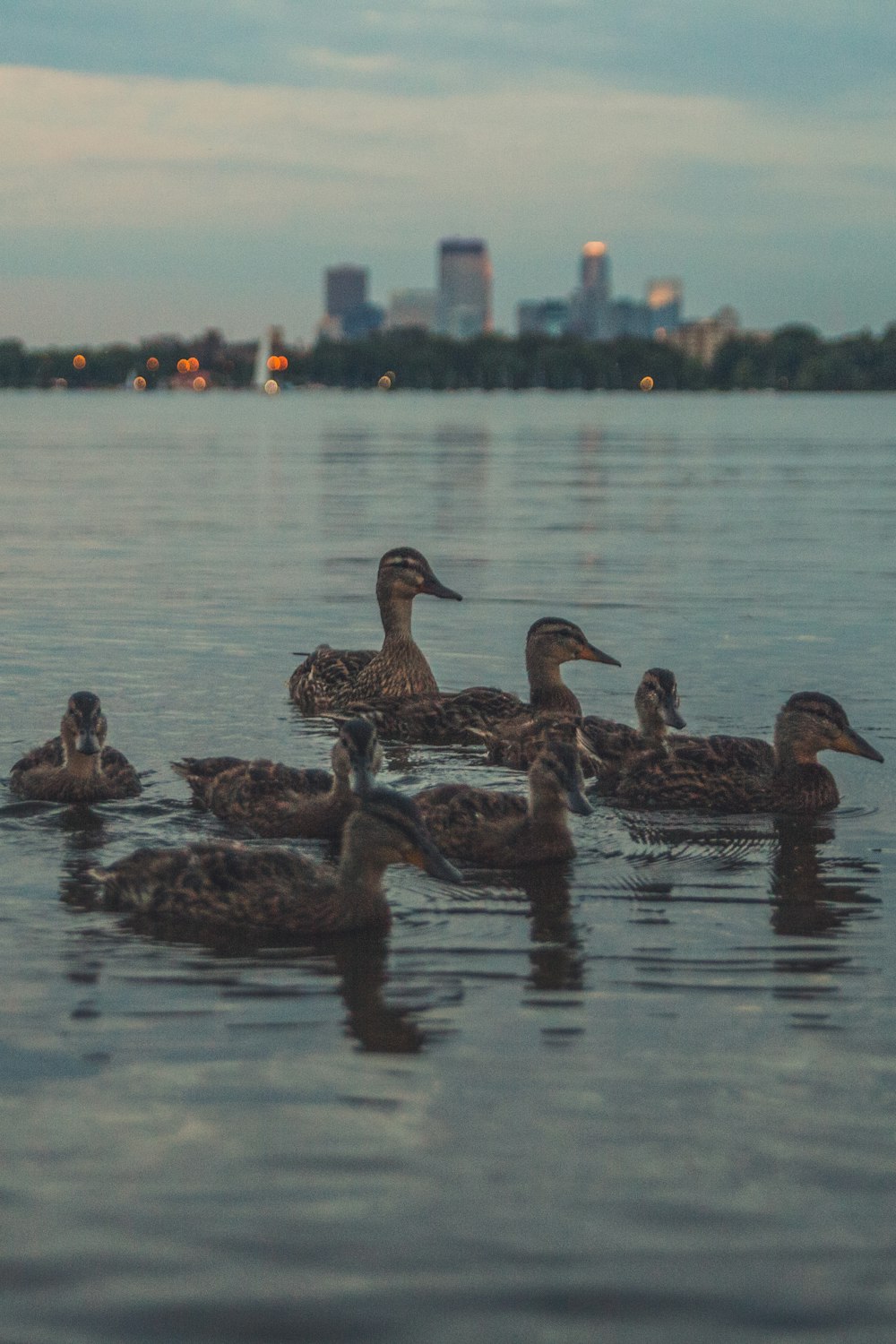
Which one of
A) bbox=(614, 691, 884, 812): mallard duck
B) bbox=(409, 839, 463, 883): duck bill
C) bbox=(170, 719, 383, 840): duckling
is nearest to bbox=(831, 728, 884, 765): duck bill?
bbox=(614, 691, 884, 812): mallard duck

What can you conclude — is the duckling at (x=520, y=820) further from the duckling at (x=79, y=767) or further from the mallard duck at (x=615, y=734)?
the duckling at (x=79, y=767)

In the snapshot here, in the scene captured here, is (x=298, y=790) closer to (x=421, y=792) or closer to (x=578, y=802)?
(x=421, y=792)

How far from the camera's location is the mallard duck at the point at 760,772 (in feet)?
37.0

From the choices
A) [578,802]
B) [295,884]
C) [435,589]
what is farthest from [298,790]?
[435,589]

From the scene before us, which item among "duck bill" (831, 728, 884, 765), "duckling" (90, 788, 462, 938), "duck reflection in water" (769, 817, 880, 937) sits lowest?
"duck reflection in water" (769, 817, 880, 937)

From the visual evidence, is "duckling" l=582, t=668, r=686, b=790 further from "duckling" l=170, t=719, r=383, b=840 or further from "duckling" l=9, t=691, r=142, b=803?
"duckling" l=9, t=691, r=142, b=803

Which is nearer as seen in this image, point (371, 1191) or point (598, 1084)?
point (371, 1191)

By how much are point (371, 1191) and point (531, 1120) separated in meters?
0.74

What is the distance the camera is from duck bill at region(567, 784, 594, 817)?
970cm

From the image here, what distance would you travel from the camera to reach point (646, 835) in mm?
10719

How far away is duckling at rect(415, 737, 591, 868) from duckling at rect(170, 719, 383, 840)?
0.51 metres

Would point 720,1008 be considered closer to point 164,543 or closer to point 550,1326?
point 550,1326

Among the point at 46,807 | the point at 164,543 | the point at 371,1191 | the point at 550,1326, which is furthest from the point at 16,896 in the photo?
the point at 164,543

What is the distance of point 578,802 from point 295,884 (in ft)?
5.95
